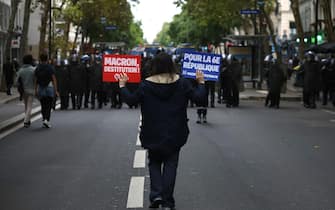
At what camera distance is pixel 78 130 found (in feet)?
56.4

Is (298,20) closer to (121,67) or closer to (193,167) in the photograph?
(193,167)

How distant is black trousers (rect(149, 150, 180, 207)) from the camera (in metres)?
7.45

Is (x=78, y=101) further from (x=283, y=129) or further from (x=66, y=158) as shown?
(x=66, y=158)

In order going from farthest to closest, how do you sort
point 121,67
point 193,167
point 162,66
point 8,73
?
point 8,73 → point 193,167 → point 121,67 → point 162,66

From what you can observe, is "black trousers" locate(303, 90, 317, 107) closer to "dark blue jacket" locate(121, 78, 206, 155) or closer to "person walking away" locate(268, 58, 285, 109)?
"person walking away" locate(268, 58, 285, 109)

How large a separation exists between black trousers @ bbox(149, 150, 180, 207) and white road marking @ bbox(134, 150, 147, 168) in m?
3.53

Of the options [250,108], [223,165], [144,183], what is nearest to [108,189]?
[144,183]

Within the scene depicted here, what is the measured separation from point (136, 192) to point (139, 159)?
2.92 metres

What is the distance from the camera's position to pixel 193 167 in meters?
11.0

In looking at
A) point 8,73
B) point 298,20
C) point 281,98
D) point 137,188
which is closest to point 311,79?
point 281,98

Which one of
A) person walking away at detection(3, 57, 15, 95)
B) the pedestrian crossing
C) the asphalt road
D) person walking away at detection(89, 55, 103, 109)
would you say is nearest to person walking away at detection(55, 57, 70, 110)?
person walking away at detection(89, 55, 103, 109)

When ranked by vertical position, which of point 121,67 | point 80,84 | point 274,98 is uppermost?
point 121,67

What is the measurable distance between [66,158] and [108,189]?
3140 millimetres

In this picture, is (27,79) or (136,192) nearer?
(136,192)
